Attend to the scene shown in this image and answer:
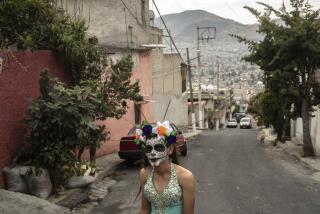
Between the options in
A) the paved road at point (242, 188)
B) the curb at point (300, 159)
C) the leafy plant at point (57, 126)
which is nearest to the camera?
the paved road at point (242, 188)

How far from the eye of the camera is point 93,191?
1314cm

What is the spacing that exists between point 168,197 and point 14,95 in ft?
28.0

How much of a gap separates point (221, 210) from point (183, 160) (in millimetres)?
9483

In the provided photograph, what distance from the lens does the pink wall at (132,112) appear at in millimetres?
22141

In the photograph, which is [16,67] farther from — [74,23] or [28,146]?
[74,23]

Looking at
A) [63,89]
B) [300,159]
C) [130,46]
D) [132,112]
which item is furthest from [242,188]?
[130,46]

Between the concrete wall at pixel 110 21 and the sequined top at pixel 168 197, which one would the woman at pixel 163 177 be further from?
the concrete wall at pixel 110 21

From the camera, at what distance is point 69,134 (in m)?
11.8

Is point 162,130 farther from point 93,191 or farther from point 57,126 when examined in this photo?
point 93,191

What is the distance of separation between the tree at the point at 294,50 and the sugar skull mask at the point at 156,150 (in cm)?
1566

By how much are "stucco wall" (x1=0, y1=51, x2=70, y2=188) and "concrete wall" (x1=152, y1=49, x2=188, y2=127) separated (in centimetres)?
1921

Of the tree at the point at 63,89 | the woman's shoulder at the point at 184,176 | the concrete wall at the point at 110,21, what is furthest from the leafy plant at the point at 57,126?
the concrete wall at the point at 110,21

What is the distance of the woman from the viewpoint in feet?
15.0

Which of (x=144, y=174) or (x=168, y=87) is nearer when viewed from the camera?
(x=144, y=174)
